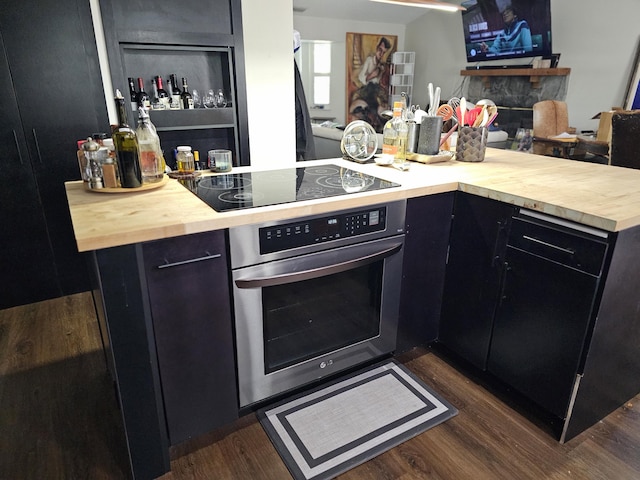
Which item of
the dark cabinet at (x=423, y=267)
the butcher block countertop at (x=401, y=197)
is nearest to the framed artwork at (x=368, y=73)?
the butcher block countertop at (x=401, y=197)

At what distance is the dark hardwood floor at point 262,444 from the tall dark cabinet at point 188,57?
166 cm

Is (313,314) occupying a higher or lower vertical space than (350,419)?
higher

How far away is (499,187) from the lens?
1578 mm

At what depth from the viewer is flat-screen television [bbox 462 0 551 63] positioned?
570 cm

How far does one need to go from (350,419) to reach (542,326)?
79 centimetres

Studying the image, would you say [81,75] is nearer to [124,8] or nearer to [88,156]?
[124,8]

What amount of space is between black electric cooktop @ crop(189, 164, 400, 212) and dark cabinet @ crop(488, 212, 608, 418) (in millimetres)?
539

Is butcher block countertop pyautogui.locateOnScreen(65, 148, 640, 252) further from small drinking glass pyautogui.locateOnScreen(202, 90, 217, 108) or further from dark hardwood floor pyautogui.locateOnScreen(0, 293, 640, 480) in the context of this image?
small drinking glass pyautogui.locateOnScreen(202, 90, 217, 108)

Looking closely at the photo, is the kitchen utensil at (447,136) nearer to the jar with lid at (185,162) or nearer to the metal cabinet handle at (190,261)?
the jar with lid at (185,162)

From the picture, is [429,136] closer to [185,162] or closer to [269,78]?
[185,162]

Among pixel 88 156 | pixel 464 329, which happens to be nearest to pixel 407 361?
pixel 464 329

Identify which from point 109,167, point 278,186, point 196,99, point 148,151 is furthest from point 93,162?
point 196,99

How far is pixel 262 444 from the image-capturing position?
59.7 inches

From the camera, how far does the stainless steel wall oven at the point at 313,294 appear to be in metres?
1.37
